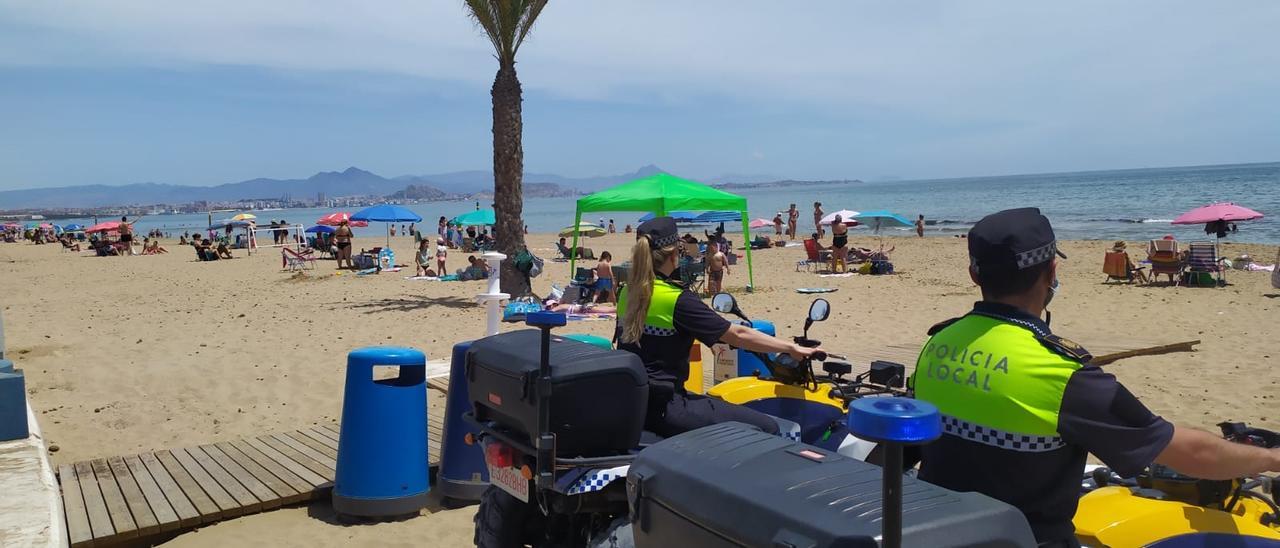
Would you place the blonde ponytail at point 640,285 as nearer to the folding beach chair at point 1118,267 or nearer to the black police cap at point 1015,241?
the black police cap at point 1015,241

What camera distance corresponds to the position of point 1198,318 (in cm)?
1165

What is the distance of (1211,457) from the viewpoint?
82.7 inches

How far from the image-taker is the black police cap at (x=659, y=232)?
377cm

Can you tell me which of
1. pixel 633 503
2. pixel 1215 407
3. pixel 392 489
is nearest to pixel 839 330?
pixel 1215 407

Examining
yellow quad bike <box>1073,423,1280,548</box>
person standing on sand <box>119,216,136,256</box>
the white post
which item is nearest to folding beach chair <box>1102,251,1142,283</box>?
the white post

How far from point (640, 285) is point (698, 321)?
300 mm

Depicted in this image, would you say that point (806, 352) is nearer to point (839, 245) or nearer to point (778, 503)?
point (778, 503)

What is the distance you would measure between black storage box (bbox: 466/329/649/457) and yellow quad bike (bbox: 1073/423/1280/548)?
1.50 metres

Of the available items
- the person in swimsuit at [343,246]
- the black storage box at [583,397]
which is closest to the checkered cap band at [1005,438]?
the black storage box at [583,397]

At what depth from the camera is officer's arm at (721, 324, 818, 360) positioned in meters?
3.64

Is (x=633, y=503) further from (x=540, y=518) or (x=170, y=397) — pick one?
(x=170, y=397)

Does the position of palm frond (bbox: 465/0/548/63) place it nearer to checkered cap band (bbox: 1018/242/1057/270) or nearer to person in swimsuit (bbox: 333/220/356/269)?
person in swimsuit (bbox: 333/220/356/269)

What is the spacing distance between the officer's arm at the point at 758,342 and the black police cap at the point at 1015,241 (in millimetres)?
1466

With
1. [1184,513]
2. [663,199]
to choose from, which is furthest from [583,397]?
[663,199]
